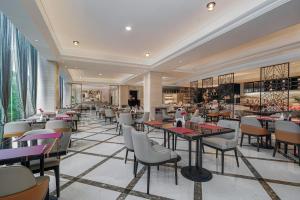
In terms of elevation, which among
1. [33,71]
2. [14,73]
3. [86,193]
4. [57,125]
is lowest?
[86,193]

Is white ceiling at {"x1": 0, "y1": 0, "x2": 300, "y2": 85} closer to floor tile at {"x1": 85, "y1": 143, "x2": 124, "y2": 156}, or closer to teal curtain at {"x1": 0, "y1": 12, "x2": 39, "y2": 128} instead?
teal curtain at {"x1": 0, "y1": 12, "x2": 39, "y2": 128}

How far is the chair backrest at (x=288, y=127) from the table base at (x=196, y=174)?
2089 mm

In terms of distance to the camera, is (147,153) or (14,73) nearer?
(147,153)

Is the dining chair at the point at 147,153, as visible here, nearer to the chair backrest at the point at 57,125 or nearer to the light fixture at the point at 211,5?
the chair backrest at the point at 57,125

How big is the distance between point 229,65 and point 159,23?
17.4 feet

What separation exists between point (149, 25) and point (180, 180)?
381 cm

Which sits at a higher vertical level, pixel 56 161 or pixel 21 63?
pixel 21 63

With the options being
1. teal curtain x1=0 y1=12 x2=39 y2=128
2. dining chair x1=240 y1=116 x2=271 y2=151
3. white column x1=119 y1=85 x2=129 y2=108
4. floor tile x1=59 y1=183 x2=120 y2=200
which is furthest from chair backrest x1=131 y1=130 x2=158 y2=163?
white column x1=119 y1=85 x2=129 y2=108

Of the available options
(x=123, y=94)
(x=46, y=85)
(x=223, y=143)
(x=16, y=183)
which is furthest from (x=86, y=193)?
(x=123, y=94)

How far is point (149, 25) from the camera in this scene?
169 inches

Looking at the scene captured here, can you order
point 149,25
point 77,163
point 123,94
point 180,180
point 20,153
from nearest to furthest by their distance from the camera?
point 20,153 → point 180,180 → point 77,163 → point 149,25 → point 123,94

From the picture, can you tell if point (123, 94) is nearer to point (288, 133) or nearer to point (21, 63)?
point (21, 63)

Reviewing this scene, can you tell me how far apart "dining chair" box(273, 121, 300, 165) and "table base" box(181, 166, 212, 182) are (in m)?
2.04

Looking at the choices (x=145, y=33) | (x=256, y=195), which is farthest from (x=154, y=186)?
(x=145, y=33)
